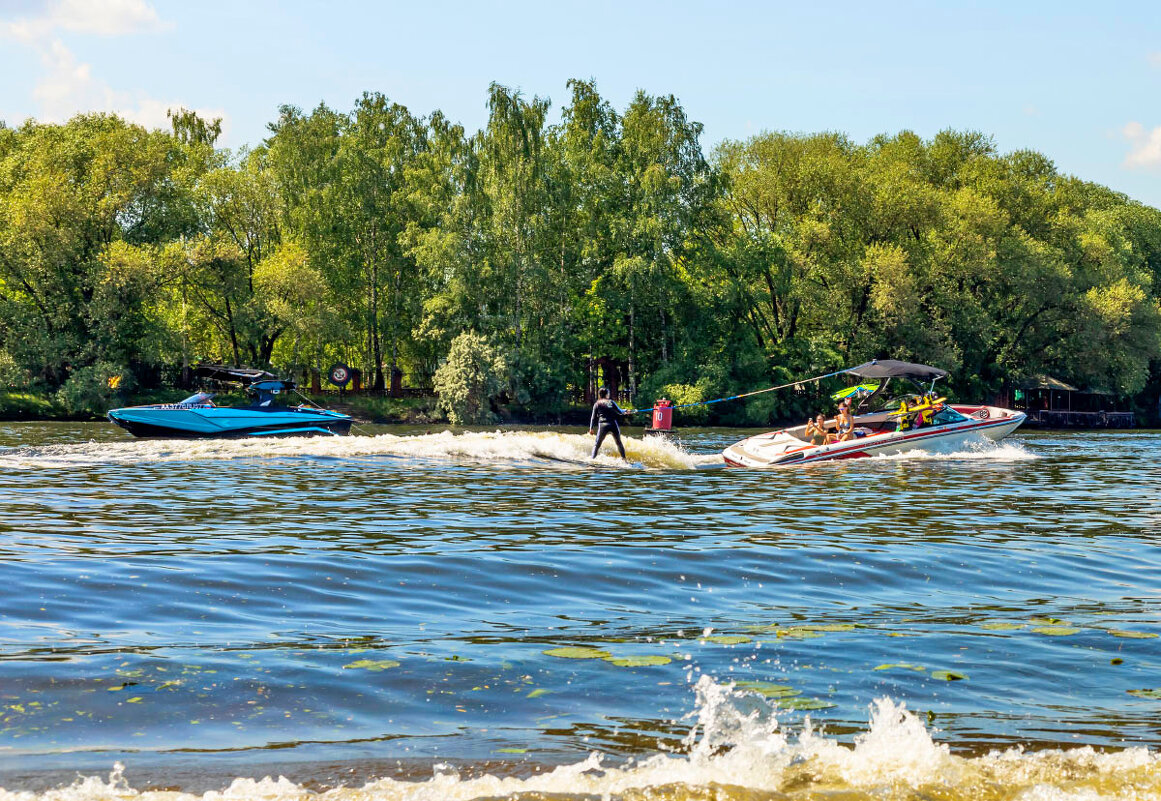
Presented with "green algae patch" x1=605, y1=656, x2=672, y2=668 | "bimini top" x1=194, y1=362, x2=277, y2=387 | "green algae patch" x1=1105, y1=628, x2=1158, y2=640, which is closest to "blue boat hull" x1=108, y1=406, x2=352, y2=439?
"bimini top" x1=194, y1=362, x2=277, y2=387

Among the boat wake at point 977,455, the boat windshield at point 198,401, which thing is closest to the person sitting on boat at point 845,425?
the boat wake at point 977,455

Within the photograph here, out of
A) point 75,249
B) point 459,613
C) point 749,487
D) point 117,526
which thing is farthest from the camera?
point 75,249

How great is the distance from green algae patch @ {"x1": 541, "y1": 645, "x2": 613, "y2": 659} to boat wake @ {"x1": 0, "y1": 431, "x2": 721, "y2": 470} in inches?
768

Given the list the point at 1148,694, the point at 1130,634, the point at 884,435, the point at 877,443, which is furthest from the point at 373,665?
the point at 884,435

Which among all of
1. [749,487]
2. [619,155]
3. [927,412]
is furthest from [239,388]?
[749,487]

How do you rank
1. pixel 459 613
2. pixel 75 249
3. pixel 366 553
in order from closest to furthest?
1. pixel 459 613
2. pixel 366 553
3. pixel 75 249

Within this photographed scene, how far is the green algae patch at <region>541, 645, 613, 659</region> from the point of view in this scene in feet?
26.1

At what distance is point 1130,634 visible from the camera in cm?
895

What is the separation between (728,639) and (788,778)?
298 centimetres

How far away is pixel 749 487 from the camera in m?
23.2

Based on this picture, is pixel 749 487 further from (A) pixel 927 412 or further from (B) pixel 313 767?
(B) pixel 313 767

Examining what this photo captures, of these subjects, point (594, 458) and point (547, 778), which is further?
point (594, 458)

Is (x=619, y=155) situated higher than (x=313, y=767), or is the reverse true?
(x=619, y=155)

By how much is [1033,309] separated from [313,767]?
71.6m
